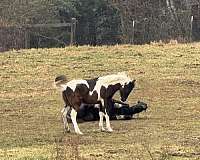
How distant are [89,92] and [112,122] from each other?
1878mm

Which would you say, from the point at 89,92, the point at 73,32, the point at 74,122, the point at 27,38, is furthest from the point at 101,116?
the point at 73,32

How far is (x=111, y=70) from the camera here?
2309cm

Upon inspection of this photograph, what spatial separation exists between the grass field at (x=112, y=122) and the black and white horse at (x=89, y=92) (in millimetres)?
454

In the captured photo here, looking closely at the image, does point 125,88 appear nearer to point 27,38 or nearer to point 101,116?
point 101,116

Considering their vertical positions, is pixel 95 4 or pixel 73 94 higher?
pixel 95 4

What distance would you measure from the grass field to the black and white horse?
0.45 metres

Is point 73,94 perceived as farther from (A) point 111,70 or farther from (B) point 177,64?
(B) point 177,64

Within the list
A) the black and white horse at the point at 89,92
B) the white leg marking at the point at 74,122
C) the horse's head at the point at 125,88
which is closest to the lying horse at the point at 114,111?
the horse's head at the point at 125,88

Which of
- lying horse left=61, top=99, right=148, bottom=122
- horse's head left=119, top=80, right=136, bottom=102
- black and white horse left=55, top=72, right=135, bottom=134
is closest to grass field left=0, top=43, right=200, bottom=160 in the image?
lying horse left=61, top=99, right=148, bottom=122

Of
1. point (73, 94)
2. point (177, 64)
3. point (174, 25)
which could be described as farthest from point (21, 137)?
point (174, 25)

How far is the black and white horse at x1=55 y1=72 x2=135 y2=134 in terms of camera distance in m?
13.1

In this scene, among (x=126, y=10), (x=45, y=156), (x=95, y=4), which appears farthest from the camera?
(x=95, y=4)

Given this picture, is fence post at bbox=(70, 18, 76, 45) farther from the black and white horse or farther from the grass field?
the black and white horse

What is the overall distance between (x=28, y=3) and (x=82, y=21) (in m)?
4.52
